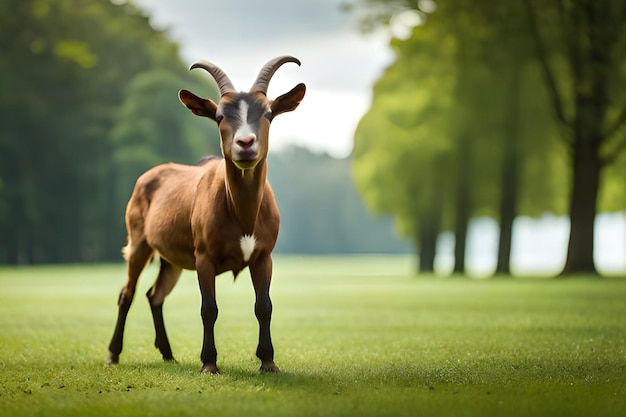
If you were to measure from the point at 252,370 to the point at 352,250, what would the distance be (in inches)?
4029

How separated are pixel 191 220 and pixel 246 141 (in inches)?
70.6

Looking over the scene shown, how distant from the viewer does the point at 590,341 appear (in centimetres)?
1353

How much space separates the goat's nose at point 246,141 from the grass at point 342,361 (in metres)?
2.26

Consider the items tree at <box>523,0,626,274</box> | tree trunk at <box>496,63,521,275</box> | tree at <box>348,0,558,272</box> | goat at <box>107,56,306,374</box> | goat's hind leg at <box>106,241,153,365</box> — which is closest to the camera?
goat at <box>107,56,306,374</box>

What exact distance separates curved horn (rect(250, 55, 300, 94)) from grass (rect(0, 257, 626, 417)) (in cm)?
291

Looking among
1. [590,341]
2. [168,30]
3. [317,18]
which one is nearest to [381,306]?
[590,341]

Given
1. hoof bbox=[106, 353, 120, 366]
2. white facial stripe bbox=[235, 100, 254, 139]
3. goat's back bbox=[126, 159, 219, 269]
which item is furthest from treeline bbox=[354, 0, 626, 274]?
white facial stripe bbox=[235, 100, 254, 139]

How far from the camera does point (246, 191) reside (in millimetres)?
9711

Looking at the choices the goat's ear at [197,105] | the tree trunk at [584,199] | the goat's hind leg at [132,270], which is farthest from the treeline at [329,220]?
the goat's ear at [197,105]

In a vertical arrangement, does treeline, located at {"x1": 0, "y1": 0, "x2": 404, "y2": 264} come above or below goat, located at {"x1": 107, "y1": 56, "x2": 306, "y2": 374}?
above

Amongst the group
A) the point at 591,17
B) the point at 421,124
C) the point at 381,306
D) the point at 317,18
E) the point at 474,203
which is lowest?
the point at 381,306

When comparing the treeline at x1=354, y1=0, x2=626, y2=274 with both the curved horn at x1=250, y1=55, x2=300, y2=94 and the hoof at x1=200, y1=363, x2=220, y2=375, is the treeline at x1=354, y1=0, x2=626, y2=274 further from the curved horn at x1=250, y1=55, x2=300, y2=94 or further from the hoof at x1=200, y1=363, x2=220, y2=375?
the hoof at x1=200, y1=363, x2=220, y2=375

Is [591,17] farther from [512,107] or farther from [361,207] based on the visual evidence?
[361,207]

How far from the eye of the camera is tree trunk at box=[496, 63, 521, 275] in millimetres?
38250
